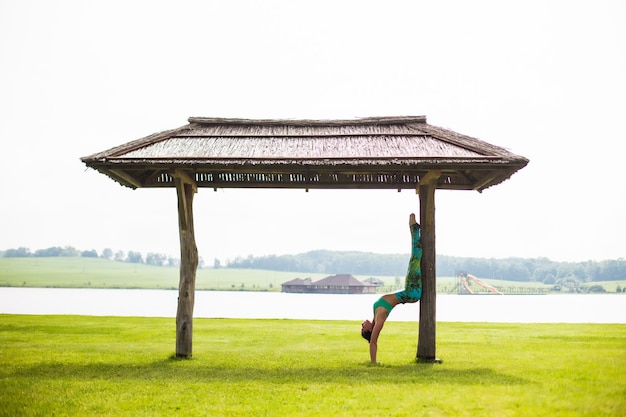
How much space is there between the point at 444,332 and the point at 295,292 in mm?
106006

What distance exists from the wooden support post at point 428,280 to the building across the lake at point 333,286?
9973cm

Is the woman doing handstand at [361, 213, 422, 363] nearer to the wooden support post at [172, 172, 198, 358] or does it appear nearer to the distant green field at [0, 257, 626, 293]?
the wooden support post at [172, 172, 198, 358]

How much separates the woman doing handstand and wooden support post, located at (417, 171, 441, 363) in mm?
125

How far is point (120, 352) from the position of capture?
13688mm

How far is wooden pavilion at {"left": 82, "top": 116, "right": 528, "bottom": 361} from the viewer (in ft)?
38.3

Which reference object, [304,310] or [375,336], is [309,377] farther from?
[304,310]

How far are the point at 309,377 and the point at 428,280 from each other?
10.6 feet

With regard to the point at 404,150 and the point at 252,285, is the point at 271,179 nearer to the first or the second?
the point at 404,150

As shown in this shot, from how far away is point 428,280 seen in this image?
1186 cm

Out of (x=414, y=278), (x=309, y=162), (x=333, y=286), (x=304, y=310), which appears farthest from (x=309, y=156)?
(x=333, y=286)

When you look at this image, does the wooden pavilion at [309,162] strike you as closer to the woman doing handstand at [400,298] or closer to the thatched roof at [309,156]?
the thatched roof at [309,156]

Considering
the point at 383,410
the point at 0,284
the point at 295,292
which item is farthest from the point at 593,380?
the point at 0,284

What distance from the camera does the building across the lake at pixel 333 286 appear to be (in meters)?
115

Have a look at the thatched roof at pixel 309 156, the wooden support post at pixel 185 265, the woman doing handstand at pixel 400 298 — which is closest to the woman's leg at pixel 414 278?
the woman doing handstand at pixel 400 298
